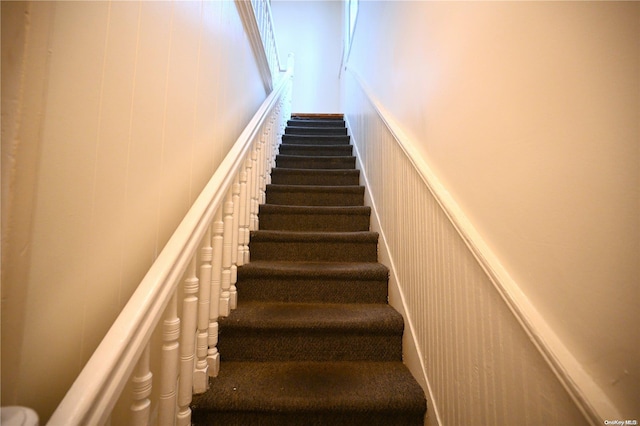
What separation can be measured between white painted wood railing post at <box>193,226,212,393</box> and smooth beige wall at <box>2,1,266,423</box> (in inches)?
6.3

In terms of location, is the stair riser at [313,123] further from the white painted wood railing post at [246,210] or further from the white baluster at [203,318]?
the white baluster at [203,318]

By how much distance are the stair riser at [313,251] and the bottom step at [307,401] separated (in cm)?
68

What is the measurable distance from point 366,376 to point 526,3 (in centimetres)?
127

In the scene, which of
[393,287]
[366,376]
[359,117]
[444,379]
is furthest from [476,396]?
[359,117]

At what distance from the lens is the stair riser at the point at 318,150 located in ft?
8.86

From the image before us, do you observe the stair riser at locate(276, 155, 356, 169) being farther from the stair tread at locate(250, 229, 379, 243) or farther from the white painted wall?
the white painted wall

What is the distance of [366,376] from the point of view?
1044mm

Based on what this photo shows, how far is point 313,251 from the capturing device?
160 cm

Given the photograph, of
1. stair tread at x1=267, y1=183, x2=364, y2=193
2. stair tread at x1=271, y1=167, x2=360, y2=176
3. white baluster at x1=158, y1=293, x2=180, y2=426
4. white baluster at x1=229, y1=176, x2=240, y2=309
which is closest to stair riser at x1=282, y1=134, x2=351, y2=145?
stair tread at x1=271, y1=167, x2=360, y2=176

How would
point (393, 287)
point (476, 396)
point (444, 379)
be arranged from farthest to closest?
point (393, 287), point (444, 379), point (476, 396)

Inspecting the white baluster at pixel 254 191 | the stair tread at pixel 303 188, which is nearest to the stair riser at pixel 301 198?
the stair tread at pixel 303 188

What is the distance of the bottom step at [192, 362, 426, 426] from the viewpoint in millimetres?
899

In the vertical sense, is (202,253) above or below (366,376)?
above

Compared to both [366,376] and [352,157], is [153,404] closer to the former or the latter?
[366,376]
